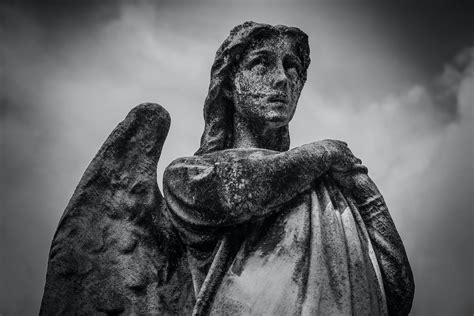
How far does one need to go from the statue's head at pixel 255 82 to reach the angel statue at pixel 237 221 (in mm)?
15

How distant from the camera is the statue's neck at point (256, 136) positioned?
5.53 m

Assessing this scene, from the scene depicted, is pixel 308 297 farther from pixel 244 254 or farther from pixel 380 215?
pixel 380 215

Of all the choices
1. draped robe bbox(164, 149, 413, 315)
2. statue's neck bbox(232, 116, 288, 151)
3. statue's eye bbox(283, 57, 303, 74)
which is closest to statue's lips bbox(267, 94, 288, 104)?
statue's neck bbox(232, 116, 288, 151)

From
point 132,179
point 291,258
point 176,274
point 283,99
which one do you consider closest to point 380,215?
point 291,258

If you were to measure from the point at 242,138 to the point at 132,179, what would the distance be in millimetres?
1243

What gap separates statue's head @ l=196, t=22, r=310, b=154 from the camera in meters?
5.33

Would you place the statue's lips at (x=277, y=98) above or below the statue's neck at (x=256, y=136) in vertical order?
above

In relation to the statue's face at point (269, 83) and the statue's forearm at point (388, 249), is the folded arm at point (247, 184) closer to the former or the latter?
the statue's forearm at point (388, 249)

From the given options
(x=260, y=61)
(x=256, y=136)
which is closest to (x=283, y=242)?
(x=256, y=136)

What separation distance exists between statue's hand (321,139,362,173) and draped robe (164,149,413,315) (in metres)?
0.15

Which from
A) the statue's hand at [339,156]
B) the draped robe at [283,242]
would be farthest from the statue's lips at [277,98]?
the draped robe at [283,242]

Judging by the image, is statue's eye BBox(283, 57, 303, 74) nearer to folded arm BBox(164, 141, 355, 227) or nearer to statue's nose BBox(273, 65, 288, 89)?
statue's nose BBox(273, 65, 288, 89)

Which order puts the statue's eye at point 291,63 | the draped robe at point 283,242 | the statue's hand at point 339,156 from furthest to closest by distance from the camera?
1. the statue's eye at point 291,63
2. the statue's hand at point 339,156
3. the draped robe at point 283,242

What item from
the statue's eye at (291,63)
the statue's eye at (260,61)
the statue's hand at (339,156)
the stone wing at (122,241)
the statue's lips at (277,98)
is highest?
the statue's eye at (291,63)
